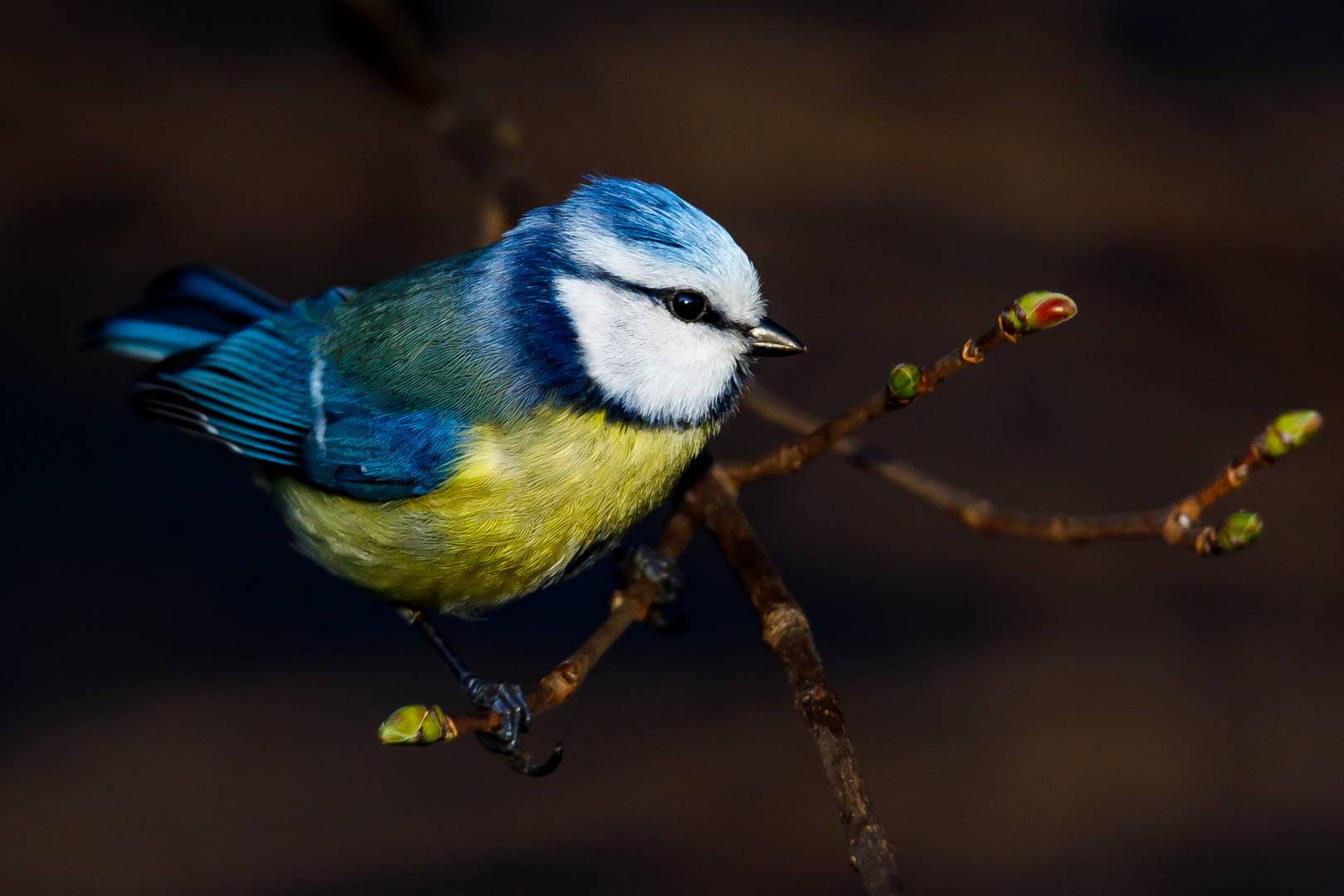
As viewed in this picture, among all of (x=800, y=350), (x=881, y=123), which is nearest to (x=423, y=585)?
(x=800, y=350)

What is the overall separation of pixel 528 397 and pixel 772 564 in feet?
1.24

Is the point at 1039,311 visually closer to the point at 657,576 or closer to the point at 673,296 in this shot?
the point at 673,296

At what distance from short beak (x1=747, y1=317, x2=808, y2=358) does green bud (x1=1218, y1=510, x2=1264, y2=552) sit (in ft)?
1.61

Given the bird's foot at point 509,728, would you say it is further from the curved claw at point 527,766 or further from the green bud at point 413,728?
the green bud at point 413,728

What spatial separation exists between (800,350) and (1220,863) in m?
1.86

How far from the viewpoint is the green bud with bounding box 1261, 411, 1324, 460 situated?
106cm

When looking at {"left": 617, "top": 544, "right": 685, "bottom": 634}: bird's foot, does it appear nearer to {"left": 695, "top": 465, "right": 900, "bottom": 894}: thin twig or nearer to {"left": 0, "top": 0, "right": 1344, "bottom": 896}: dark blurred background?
{"left": 695, "top": 465, "right": 900, "bottom": 894}: thin twig

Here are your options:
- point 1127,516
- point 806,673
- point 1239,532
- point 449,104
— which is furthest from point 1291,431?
point 449,104

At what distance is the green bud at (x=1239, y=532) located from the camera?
107 cm

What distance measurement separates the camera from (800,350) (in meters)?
1.33

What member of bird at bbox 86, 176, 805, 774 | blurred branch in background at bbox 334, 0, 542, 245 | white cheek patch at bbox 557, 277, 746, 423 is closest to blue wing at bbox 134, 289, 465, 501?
bird at bbox 86, 176, 805, 774

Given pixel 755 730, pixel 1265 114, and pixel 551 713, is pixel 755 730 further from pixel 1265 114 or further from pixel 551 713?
pixel 1265 114

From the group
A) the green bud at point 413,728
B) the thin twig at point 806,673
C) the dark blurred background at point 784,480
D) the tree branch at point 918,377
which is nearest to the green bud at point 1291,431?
the tree branch at point 918,377

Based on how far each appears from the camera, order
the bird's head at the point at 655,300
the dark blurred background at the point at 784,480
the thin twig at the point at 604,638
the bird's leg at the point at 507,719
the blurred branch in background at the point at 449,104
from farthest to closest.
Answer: the dark blurred background at the point at 784,480 → the blurred branch in background at the point at 449,104 → the bird's leg at the point at 507,719 → the bird's head at the point at 655,300 → the thin twig at the point at 604,638
